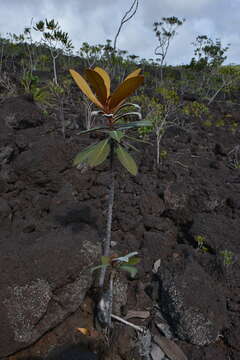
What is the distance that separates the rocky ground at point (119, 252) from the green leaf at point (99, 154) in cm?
72

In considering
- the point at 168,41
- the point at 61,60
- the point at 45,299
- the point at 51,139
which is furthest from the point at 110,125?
the point at 61,60

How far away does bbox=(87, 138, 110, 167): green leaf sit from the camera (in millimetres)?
1426

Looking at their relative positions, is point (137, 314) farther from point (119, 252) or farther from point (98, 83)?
point (98, 83)

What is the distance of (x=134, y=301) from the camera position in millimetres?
1949

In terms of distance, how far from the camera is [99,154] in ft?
4.76

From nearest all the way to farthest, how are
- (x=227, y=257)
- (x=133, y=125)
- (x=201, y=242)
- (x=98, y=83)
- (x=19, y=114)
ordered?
(x=98, y=83) → (x=133, y=125) → (x=227, y=257) → (x=201, y=242) → (x=19, y=114)

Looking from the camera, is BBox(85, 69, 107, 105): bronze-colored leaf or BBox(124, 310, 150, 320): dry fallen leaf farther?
BBox(124, 310, 150, 320): dry fallen leaf

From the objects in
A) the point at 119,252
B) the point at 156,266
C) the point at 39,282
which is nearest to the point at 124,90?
the point at 39,282

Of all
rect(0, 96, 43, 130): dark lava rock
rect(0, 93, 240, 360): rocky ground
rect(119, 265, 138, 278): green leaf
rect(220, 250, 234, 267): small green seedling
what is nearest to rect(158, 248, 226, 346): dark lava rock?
rect(0, 93, 240, 360): rocky ground

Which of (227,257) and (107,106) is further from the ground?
(107,106)

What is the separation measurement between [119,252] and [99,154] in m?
1.11

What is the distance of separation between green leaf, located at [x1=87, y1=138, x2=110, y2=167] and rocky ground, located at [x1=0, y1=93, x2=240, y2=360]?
2.36 ft

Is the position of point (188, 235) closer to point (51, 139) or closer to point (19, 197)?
point (19, 197)

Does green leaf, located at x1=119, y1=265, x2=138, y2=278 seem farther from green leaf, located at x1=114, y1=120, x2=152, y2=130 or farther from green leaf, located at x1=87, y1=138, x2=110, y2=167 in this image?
green leaf, located at x1=114, y1=120, x2=152, y2=130
